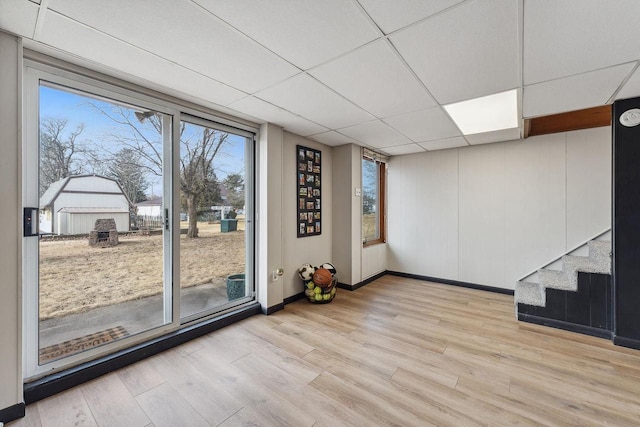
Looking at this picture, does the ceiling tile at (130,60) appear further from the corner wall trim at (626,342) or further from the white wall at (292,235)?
the corner wall trim at (626,342)

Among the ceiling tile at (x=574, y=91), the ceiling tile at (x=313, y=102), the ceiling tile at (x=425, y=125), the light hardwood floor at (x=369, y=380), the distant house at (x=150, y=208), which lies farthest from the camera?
the ceiling tile at (x=425, y=125)

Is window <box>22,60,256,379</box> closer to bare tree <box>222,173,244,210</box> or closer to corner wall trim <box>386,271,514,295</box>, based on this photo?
bare tree <box>222,173,244,210</box>

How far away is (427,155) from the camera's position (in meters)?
4.83

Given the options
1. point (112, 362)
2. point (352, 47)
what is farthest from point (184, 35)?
point (112, 362)

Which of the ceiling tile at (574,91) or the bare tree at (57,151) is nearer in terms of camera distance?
the bare tree at (57,151)

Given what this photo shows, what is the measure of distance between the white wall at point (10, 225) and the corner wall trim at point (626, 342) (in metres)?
4.98

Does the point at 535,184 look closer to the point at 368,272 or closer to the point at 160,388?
the point at 368,272

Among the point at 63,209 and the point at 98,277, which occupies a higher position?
the point at 63,209

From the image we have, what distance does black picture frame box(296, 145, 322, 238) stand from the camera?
12.9 ft

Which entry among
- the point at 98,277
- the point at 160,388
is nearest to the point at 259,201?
the point at 98,277

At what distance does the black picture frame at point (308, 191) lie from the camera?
3.93 metres

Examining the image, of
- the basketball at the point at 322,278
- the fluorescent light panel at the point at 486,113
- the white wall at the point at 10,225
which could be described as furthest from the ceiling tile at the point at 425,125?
the white wall at the point at 10,225

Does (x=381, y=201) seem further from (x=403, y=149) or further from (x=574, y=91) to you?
(x=574, y=91)

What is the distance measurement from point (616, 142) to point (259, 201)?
12.8ft
